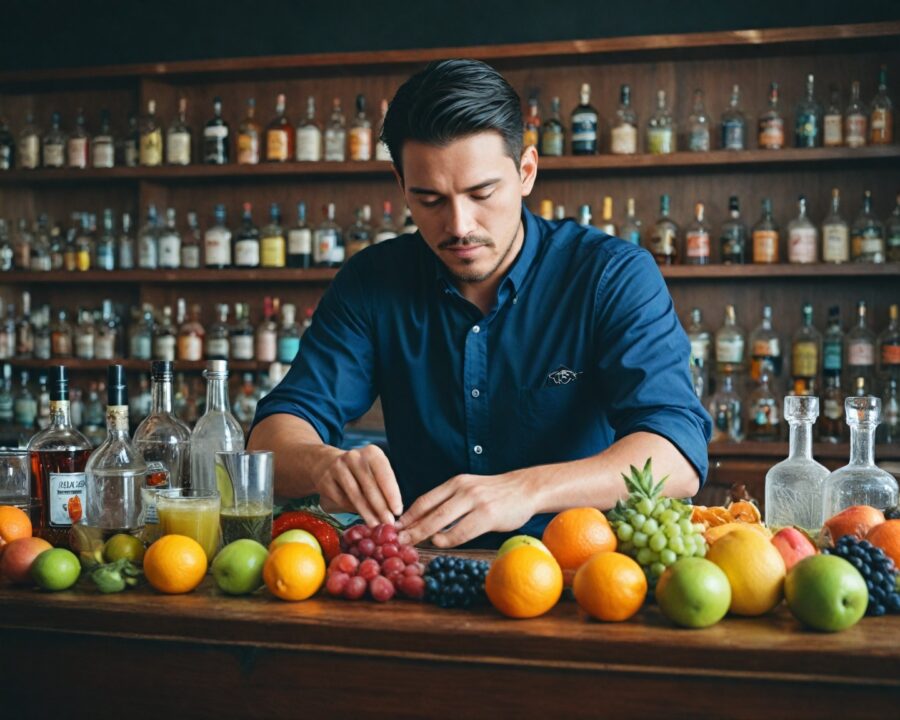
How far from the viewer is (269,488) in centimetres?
131

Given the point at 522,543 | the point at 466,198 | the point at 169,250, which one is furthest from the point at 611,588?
the point at 169,250

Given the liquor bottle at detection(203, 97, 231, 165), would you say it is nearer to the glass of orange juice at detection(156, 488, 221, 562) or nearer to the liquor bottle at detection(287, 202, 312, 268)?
the liquor bottle at detection(287, 202, 312, 268)

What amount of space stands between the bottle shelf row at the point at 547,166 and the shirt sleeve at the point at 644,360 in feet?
6.03

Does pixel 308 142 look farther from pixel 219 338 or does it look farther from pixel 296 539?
pixel 296 539

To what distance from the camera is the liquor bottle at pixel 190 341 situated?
159 inches

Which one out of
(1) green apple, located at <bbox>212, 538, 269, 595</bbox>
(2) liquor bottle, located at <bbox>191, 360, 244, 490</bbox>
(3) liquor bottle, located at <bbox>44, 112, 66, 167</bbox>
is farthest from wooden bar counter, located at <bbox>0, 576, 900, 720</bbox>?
(3) liquor bottle, located at <bbox>44, 112, 66, 167</bbox>

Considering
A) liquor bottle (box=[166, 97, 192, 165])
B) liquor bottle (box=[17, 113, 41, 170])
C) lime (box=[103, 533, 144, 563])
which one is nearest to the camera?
lime (box=[103, 533, 144, 563])

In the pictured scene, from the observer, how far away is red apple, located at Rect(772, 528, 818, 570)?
1.14 meters

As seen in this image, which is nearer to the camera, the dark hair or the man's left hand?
the man's left hand

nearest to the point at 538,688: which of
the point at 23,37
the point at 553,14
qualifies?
the point at 553,14

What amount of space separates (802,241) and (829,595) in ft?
9.11

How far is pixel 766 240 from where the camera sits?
142 inches

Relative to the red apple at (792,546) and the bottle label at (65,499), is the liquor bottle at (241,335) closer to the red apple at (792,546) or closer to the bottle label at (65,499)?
the bottle label at (65,499)

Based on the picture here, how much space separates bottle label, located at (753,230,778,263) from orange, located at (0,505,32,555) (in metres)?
2.83
